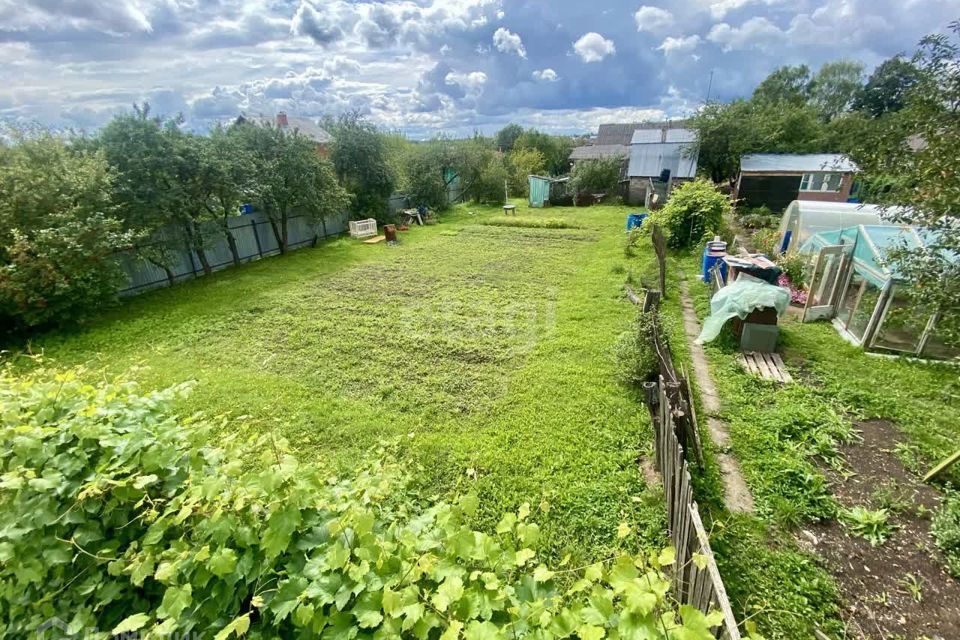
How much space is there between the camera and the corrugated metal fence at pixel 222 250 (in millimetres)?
9281

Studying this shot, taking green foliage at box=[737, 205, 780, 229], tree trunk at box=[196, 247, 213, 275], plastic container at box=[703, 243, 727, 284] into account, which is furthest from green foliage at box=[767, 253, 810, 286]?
tree trunk at box=[196, 247, 213, 275]

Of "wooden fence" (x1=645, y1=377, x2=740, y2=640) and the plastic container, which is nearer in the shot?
"wooden fence" (x1=645, y1=377, x2=740, y2=640)

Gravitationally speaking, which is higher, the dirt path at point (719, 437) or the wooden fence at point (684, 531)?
the wooden fence at point (684, 531)

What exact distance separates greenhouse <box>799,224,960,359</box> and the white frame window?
40.5 feet

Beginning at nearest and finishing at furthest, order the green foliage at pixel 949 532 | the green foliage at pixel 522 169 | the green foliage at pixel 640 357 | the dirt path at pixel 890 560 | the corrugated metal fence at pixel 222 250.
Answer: the dirt path at pixel 890 560
the green foliage at pixel 949 532
the green foliage at pixel 640 357
the corrugated metal fence at pixel 222 250
the green foliage at pixel 522 169

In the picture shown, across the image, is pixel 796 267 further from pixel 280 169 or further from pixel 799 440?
pixel 280 169

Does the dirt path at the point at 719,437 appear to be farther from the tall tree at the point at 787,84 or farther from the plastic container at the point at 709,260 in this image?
the tall tree at the point at 787,84

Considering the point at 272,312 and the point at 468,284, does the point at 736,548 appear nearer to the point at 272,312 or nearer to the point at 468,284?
the point at 468,284

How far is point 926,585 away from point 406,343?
617cm

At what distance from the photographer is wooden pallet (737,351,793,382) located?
559 cm

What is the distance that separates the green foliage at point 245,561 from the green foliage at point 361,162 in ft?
49.1

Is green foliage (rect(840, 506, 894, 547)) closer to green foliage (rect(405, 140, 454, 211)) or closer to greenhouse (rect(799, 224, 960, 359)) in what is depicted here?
greenhouse (rect(799, 224, 960, 359))

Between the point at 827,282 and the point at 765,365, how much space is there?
10.5ft

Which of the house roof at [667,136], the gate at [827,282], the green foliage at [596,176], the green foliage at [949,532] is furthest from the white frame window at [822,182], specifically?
the green foliage at [949,532]
